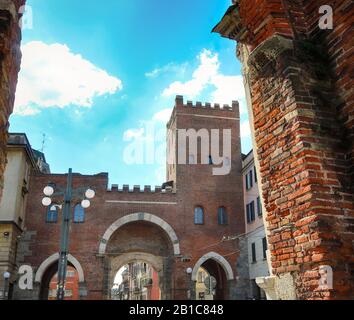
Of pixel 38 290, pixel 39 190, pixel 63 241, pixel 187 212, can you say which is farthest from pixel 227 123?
pixel 63 241

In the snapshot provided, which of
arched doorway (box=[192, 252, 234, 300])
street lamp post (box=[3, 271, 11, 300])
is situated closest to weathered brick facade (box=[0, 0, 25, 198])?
street lamp post (box=[3, 271, 11, 300])

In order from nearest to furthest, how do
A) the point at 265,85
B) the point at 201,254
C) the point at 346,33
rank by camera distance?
the point at 346,33, the point at 265,85, the point at 201,254

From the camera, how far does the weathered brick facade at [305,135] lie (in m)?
3.53

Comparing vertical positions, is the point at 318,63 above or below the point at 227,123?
below

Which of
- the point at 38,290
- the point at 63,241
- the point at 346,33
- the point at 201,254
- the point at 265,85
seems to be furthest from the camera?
the point at 201,254

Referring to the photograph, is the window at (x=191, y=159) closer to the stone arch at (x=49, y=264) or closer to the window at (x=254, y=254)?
the window at (x=254, y=254)

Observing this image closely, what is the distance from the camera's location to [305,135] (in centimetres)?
383

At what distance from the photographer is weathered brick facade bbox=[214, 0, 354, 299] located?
3525 millimetres

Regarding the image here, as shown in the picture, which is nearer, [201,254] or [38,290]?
[38,290]

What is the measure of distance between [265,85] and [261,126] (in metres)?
0.47

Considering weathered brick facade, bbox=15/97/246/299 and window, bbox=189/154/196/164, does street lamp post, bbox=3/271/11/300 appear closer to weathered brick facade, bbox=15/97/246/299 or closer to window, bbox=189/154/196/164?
weathered brick facade, bbox=15/97/246/299

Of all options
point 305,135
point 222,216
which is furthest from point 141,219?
point 305,135

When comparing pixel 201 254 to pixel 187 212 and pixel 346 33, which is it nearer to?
pixel 187 212

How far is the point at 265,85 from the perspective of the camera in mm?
4527
